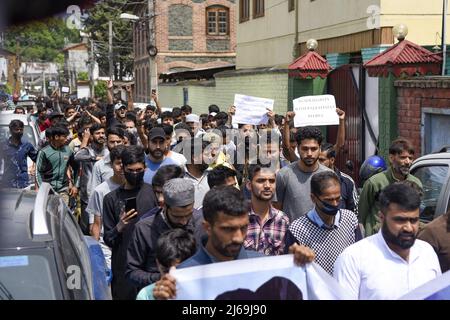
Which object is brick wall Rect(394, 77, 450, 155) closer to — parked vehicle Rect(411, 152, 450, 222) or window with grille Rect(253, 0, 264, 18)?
parked vehicle Rect(411, 152, 450, 222)

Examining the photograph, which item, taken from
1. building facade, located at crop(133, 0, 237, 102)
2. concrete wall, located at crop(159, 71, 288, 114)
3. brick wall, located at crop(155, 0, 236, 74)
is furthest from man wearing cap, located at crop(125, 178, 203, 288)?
brick wall, located at crop(155, 0, 236, 74)

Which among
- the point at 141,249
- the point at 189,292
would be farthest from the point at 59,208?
the point at 189,292

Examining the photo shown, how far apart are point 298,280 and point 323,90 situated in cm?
1341

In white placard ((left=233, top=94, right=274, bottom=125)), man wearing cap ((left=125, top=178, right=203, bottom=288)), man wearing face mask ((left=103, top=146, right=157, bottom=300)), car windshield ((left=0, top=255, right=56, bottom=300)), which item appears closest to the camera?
car windshield ((left=0, top=255, right=56, bottom=300))

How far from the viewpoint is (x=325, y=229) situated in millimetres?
4867

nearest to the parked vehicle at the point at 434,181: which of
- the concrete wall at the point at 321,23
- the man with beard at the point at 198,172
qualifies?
the man with beard at the point at 198,172

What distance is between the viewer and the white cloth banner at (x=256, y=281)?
10.7ft

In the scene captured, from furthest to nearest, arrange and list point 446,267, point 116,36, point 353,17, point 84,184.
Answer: point 116,36, point 353,17, point 84,184, point 446,267

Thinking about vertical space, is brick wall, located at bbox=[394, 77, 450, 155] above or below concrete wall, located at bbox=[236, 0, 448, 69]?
below

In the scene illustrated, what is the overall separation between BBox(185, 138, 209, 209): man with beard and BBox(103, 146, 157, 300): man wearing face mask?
0.65 meters

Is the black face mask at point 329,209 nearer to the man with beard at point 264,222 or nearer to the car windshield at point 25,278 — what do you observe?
the man with beard at point 264,222

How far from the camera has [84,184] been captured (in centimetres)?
894

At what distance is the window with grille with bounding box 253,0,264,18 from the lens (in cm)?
2478
